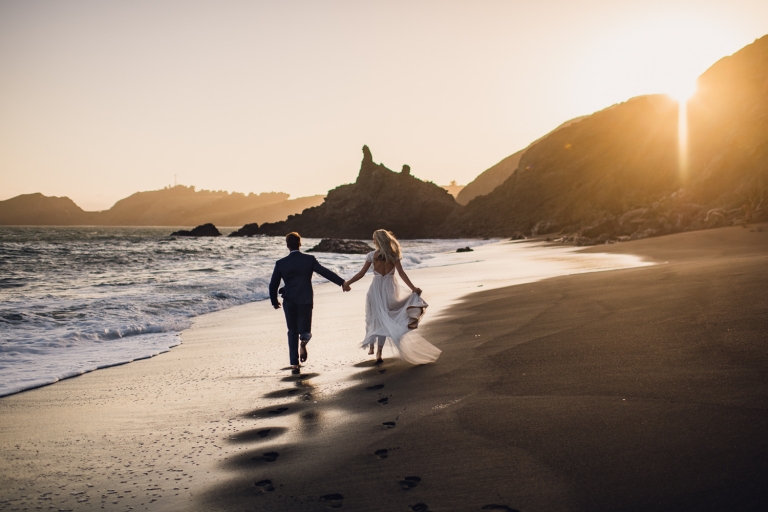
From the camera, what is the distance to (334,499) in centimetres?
308

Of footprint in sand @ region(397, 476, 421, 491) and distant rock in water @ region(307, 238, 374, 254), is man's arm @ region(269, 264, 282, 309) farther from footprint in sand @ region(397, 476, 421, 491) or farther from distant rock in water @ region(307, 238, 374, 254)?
distant rock in water @ region(307, 238, 374, 254)

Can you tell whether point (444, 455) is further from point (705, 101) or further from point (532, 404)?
point (705, 101)

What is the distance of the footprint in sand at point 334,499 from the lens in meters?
3.02

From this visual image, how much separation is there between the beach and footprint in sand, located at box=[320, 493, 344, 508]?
0.10 ft

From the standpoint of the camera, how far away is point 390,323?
6832 millimetres

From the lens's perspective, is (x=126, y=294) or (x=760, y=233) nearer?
(x=126, y=294)

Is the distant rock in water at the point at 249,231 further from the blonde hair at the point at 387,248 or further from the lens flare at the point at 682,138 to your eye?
the blonde hair at the point at 387,248

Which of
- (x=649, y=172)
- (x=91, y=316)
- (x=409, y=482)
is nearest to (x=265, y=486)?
(x=409, y=482)

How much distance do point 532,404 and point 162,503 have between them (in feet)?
8.78

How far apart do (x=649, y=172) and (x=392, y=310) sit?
196 ft

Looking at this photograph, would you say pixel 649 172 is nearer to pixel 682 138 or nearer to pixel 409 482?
pixel 682 138

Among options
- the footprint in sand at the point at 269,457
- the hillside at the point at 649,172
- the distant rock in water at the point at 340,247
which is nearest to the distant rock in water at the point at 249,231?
the hillside at the point at 649,172

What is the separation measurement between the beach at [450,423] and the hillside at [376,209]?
105 m

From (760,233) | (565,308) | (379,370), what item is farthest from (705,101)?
(379,370)
